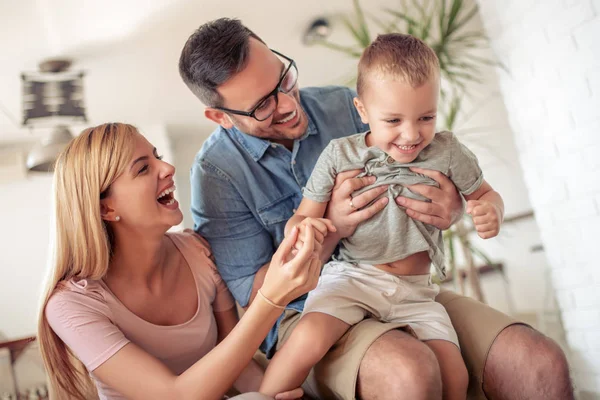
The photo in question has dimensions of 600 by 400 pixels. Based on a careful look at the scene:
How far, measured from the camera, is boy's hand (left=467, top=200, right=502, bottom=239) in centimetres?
124

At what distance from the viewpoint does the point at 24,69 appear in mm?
4109

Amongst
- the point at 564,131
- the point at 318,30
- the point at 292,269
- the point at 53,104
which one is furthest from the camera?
the point at 318,30

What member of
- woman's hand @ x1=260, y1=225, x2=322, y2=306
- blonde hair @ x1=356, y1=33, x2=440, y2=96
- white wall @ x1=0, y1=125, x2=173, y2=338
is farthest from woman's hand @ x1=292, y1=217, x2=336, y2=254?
white wall @ x1=0, y1=125, x2=173, y2=338

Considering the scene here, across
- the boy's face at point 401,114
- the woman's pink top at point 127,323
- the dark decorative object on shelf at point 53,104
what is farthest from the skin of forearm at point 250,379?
the dark decorative object on shelf at point 53,104

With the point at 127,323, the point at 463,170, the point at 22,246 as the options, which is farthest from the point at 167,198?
the point at 22,246

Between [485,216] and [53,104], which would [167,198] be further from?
[53,104]

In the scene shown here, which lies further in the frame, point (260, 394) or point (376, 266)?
point (376, 266)

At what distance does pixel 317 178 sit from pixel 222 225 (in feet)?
1.20

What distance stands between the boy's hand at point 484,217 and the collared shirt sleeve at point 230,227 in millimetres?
645

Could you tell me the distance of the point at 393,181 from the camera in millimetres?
1370

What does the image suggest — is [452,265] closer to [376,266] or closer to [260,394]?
[376,266]

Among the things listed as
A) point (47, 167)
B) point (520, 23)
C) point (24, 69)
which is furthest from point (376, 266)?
point (24, 69)

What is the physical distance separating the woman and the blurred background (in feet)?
4.86

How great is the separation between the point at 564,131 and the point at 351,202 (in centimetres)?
147
